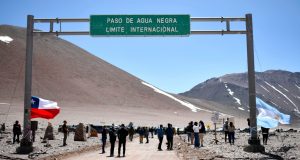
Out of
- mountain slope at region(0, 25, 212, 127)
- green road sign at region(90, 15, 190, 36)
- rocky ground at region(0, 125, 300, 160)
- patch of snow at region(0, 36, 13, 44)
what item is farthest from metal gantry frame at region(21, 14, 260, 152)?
patch of snow at region(0, 36, 13, 44)

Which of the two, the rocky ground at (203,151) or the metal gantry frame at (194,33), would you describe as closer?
the rocky ground at (203,151)

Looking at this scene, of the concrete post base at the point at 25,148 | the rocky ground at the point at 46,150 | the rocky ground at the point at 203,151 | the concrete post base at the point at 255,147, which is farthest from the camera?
the concrete post base at the point at 25,148

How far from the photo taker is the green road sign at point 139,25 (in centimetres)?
2223

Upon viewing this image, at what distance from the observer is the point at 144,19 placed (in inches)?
878

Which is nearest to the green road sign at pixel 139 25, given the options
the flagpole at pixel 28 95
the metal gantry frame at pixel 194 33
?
the metal gantry frame at pixel 194 33

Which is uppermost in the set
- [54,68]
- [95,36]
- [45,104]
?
Result: [54,68]

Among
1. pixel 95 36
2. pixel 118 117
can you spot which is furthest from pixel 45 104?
pixel 118 117

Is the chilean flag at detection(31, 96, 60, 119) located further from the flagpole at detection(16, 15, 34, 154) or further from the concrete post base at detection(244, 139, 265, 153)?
the concrete post base at detection(244, 139, 265, 153)

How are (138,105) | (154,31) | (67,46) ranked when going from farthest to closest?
(67,46)
(138,105)
(154,31)

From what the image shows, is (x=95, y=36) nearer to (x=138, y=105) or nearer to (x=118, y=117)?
(x=118, y=117)

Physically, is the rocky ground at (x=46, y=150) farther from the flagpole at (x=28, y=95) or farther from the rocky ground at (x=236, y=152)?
the rocky ground at (x=236, y=152)

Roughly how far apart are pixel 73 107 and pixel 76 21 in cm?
8514

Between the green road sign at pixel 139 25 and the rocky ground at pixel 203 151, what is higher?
the green road sign at pixel 139 25

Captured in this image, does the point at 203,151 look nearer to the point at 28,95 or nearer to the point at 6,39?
the point at 28,95
